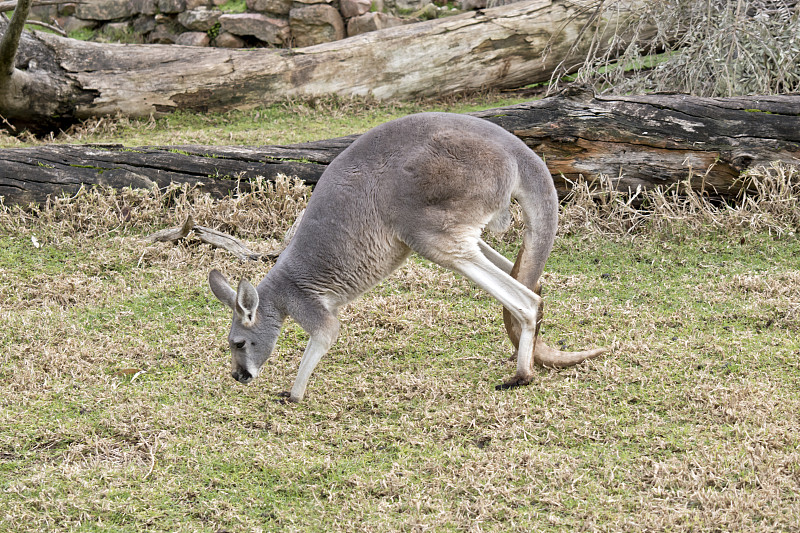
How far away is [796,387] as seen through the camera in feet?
11.7

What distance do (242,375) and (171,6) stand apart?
360 inches

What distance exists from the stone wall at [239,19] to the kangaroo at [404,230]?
754 centimetres

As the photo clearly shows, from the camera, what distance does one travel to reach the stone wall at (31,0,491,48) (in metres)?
10.8

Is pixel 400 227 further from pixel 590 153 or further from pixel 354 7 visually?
pixel 354 7

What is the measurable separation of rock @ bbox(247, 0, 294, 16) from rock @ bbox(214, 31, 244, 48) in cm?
49

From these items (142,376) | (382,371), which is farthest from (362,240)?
(142,376)

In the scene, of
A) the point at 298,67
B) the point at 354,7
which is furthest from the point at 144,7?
the point at 298,67

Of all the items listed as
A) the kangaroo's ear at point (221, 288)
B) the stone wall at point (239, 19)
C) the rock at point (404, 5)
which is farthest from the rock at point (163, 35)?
the kangaroo's ear at point (221, 288)

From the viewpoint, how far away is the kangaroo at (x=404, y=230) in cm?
356

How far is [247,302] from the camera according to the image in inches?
143

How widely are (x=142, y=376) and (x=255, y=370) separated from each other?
2.26 ft

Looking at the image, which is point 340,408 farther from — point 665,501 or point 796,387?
point 796,387

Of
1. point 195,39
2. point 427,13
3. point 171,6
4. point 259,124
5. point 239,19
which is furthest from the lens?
point 171,6

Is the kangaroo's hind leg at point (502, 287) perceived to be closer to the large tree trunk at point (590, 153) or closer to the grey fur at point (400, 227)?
the grey fur at point (400, 227)
